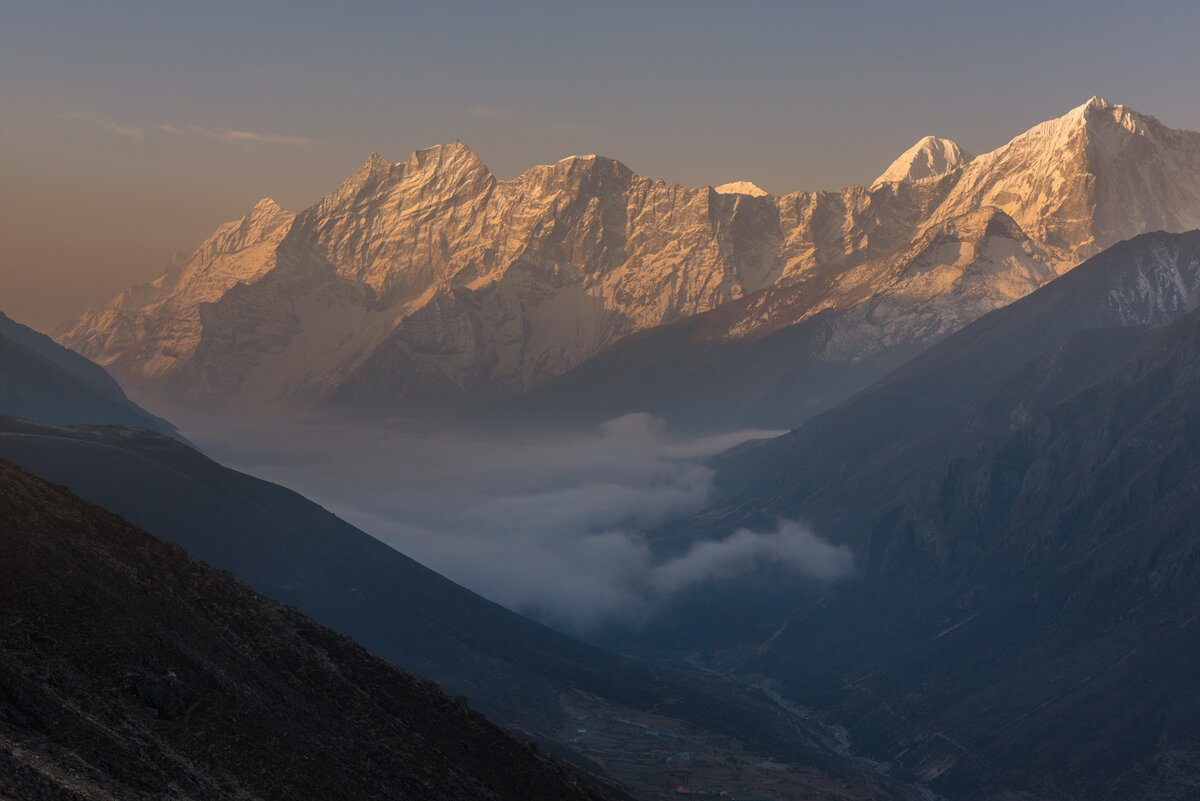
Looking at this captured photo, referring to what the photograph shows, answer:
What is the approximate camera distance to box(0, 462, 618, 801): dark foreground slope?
8112 cm

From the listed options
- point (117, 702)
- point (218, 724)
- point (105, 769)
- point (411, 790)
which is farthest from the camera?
point (411, 790)

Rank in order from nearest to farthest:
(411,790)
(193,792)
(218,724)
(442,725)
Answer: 1. (193,792)
2. (218,724)
3. (411,790)
4. (442,725)

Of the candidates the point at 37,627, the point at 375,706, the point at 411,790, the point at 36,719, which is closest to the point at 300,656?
the point at 375,706

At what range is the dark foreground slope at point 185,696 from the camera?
81.1m

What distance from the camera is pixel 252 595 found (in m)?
132

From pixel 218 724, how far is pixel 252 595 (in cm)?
3463

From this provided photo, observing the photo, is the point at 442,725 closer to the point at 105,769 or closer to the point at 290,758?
the point at 290,758

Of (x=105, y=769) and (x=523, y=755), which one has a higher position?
(x=523, y=755)

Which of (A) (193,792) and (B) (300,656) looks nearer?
(A) (193,792)

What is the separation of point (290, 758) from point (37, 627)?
2043cm

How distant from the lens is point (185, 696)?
323ft

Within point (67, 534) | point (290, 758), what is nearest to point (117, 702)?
point (290, 758)

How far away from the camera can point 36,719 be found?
3137 inches

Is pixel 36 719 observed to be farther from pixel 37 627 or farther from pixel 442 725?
pixel 442 725
